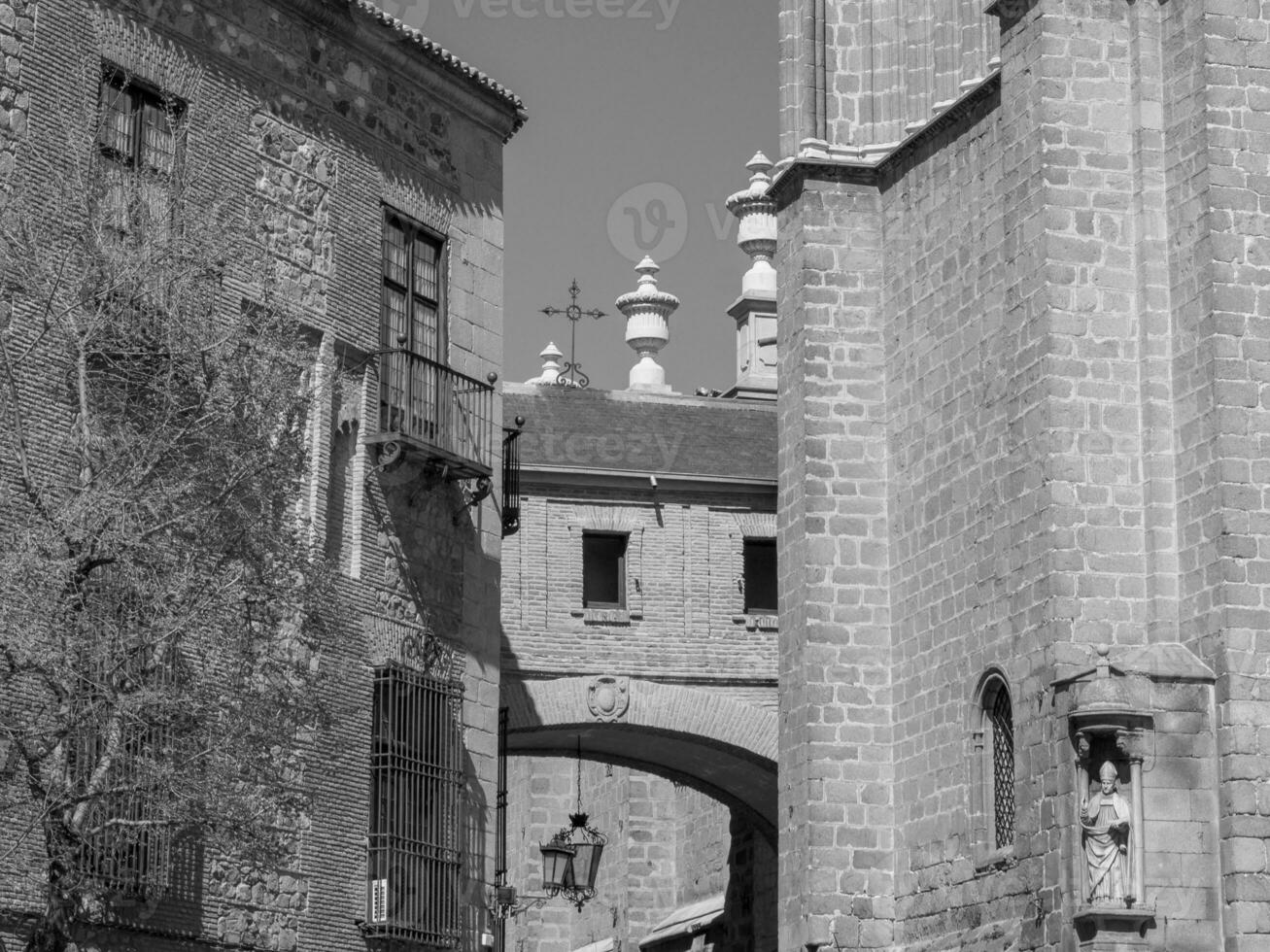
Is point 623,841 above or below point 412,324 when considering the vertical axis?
below

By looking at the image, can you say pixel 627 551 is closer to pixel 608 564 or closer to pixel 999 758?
pixel 608 564

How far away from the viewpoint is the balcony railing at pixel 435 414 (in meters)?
23.8

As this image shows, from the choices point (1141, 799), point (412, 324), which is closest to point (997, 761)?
point (1141, 799)

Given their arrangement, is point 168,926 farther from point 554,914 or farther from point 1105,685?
point 554,914

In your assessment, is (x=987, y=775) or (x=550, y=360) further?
(x=550, y=360)

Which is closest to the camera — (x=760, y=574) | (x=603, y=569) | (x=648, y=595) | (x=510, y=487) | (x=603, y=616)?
(x=510, y=487)

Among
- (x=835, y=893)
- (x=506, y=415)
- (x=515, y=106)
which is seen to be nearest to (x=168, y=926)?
(x=835, y=893)

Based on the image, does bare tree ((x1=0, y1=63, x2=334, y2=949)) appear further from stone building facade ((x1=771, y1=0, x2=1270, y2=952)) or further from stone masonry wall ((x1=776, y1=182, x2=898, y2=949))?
stone building facade ((x1=771, y1=0, x2=1270, y2=952))

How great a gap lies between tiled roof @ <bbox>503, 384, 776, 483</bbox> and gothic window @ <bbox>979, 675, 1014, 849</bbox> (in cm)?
928

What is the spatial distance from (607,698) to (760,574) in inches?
103

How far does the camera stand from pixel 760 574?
3067 cm

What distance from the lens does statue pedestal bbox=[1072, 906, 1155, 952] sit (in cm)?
1855

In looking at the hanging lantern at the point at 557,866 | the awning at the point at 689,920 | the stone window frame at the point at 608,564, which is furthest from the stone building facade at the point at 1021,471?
the awning at the point at 689,920

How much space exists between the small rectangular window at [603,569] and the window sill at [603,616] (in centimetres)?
25
